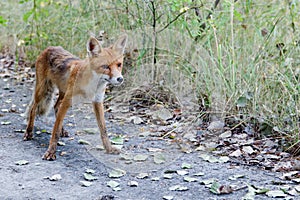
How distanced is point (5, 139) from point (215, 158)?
236cm

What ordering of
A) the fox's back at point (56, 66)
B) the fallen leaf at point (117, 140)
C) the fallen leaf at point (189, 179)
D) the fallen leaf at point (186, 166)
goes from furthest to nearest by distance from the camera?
the fallen leaf at point (117, 140)
the fox's back at point (56, 66)
the fallen leaf at point (186, 166)
the fallen leaf at point (189, 179)

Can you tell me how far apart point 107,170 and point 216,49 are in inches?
106

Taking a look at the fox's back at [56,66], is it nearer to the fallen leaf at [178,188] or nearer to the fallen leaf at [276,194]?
the fallen leaf at [178,188]

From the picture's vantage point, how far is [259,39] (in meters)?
6.19

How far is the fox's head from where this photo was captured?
4379 mm

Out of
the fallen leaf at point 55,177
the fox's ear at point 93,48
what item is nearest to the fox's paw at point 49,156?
the fallen leaf at point 55,177

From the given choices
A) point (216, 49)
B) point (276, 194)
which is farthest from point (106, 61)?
point (216, 49)

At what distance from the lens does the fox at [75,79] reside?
4457 millimetres

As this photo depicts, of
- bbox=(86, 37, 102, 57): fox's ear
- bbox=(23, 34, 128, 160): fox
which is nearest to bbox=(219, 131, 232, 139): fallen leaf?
bbox=(23, 34, 128, 160): fox

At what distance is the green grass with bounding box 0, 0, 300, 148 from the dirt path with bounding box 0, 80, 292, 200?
0.89 metres

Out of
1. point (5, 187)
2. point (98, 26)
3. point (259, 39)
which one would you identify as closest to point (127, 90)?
point (98, 26)

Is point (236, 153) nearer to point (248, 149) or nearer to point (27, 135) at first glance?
point (248, 149)

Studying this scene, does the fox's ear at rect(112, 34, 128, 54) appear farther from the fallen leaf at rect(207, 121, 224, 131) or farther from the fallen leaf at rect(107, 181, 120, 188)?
the fallen leaf at rect(207, 121, 224, 131)

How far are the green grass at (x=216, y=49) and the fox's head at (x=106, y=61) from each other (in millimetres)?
1443
